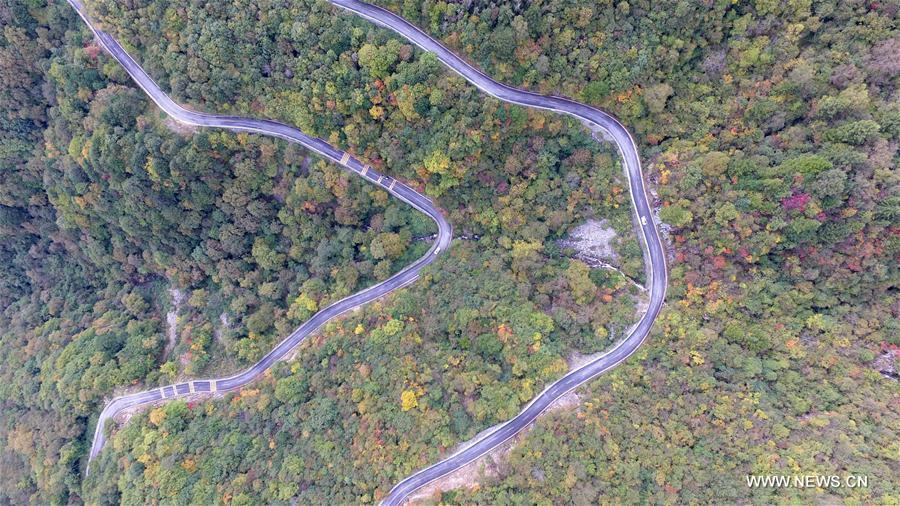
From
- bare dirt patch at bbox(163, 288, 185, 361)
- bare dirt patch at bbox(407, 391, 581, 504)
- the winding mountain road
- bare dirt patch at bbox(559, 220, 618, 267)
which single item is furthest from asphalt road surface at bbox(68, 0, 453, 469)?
bare dirt patch at bbox(407, 391, 581, 504)

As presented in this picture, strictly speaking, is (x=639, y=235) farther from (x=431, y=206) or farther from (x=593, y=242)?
(x=431, y=206)

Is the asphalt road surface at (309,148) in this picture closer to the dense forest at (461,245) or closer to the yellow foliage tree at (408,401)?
the dense forest at (461,245)

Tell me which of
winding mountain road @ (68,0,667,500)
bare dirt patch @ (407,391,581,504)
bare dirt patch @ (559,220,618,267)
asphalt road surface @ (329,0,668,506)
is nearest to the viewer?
bare dirt patch @ (407,391,581,504)

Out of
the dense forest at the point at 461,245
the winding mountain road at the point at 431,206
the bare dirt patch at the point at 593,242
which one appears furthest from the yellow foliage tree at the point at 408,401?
the bare dirt patch at the point at 593,242

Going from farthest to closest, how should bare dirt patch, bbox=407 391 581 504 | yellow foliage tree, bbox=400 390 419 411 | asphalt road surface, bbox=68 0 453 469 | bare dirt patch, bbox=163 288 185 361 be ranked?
bare dirt patch, bbox=163 288 185 361 → asphalt road surface, bbox=68 0 453 469 → yellow foliage tree, bbox=400 390 419 411 → bare dirt patch, bbox=407 391 581 504

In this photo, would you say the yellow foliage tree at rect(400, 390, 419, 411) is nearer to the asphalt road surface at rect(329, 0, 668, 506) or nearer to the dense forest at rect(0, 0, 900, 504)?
the dense forest at rect(0, 0, 900, 504)

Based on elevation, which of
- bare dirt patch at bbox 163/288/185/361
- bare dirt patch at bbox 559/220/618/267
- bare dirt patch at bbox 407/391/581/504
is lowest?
bare dirt patch at bbox 163/288/185/361
